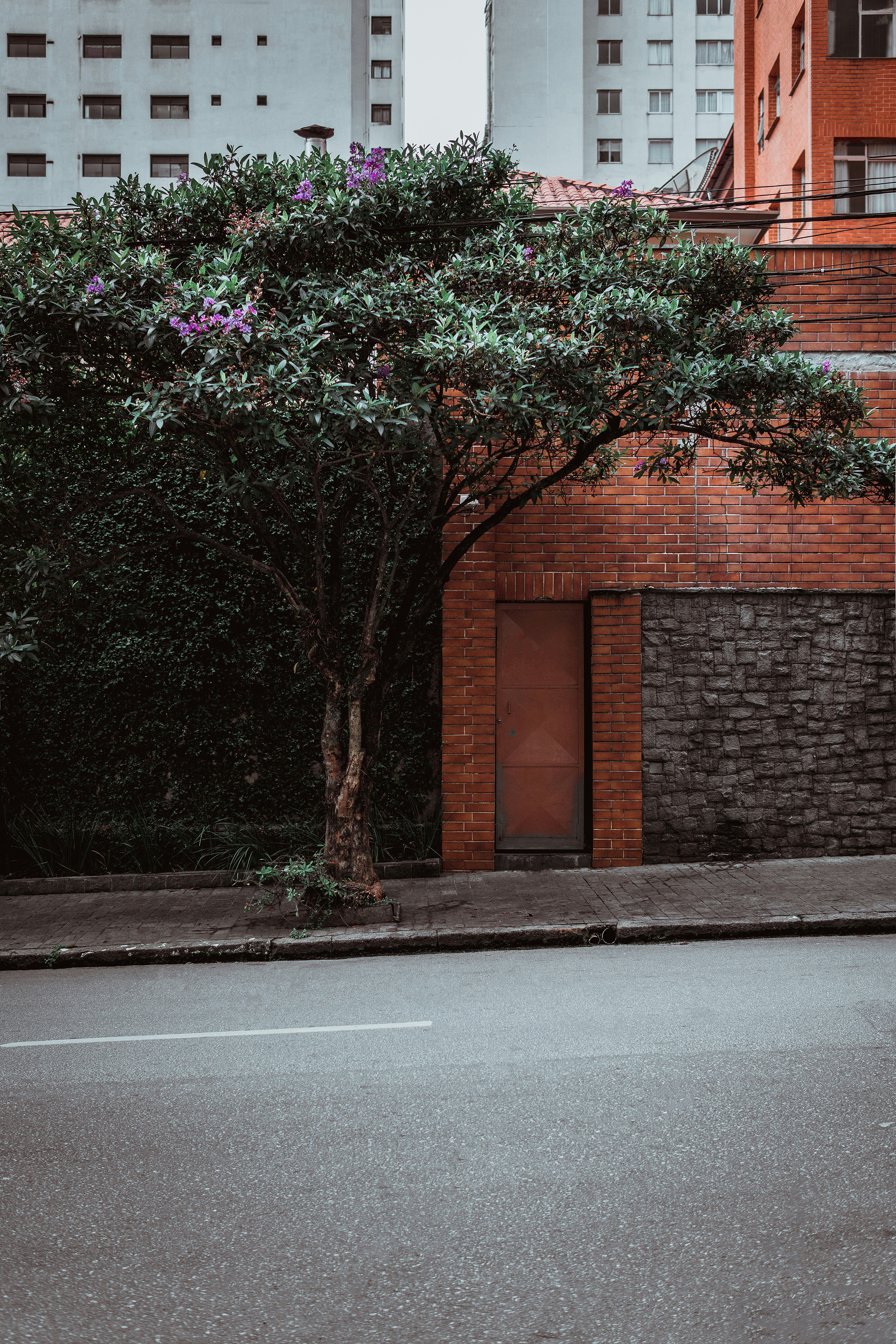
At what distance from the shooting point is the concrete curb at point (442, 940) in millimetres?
8195

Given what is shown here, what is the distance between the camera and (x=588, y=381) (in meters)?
8.09

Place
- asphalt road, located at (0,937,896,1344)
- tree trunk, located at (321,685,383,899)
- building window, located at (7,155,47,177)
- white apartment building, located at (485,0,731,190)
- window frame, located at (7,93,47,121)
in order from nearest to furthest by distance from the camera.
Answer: asphalt road, located at (0,937,896,1344) < tree trunk, located at (321,685,383,899) < building window, located at (7,155,47,177) < window frame, located at (7,93,47,121) < white apartment building, located at (485,0,731,190)

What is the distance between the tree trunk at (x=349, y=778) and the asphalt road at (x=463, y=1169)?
2474 mm

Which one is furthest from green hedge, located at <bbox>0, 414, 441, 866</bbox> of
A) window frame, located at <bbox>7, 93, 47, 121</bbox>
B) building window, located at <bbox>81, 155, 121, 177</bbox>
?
window frame, located at <bbox>7, 93, 47, 121</bbox>

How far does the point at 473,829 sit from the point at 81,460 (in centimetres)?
536

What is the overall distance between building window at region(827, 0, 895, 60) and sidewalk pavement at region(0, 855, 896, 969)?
21176 millimetres

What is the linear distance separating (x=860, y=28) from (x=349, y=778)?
23.7 meters

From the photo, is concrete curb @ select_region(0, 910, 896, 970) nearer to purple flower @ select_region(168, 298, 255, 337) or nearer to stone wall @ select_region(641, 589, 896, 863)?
stone wall @ select_region(641, 589, 896, 863)

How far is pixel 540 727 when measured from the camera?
37.6 feet

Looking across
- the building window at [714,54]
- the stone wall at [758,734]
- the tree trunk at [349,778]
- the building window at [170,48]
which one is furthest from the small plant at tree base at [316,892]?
the building window at [714,54]

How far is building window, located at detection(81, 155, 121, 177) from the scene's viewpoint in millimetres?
47531

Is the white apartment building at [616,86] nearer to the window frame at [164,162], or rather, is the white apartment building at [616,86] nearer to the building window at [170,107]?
the building window at [170,107]

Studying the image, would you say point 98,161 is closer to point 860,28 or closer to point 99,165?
point 99,165

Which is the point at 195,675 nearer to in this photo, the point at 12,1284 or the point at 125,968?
the point at 125,968
